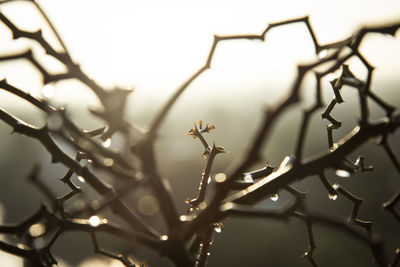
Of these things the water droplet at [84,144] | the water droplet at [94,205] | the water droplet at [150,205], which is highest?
the water droplet at [84,144]

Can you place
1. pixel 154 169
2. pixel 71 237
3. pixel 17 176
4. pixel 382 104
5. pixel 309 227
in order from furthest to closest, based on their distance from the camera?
1. pixel 17 176
2. pixel 71 237
3. pixel 309 227
4. pixel 382 104
5. pixel 154 169

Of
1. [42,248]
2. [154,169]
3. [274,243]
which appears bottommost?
[274,243]

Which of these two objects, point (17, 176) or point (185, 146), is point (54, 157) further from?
point (17, 176)

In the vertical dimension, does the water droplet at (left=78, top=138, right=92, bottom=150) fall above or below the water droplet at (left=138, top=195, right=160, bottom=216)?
above

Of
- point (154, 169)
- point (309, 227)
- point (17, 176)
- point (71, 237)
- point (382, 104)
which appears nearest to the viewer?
point (154, 169)

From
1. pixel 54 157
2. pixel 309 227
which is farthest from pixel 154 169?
pixel 309 227

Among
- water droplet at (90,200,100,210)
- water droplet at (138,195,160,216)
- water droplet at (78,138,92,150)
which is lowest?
water droplet at (138,195,160,216)

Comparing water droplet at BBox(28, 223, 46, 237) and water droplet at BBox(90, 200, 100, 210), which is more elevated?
water droplet at BBox(90, 200, 100, 210)

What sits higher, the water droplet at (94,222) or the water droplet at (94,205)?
the water droplet at (94,205)
